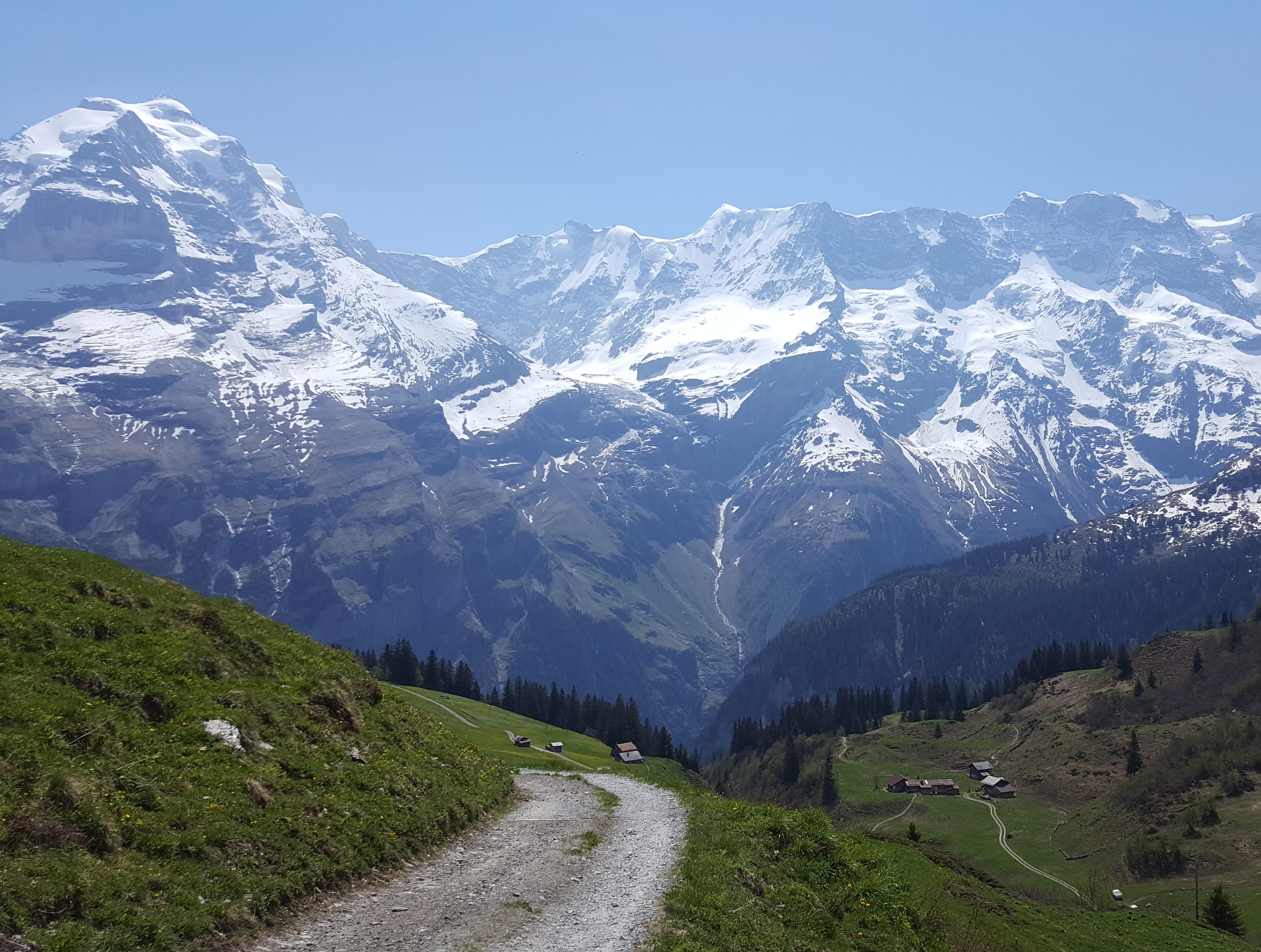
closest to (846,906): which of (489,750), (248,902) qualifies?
(248,902)

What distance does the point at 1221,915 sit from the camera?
54312 mm

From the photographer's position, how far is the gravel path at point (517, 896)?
63.0 feet

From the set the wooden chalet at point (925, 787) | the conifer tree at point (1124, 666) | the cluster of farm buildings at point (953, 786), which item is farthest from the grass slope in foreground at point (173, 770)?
the conifer tree at point (1124, 666)

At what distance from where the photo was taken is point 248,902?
18.8m

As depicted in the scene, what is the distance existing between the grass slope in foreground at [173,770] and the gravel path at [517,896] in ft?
3.80

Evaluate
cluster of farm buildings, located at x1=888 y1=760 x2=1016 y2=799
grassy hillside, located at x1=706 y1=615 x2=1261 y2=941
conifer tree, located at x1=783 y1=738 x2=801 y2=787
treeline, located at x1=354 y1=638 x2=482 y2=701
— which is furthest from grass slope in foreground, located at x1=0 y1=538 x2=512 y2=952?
conifer tree, located at x1=783 y1=738 x2=801 y2=787

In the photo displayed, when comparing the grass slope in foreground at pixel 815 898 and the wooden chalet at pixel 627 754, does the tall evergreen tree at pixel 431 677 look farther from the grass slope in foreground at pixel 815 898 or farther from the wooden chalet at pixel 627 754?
the grass slope in foreground at pixel 815 898

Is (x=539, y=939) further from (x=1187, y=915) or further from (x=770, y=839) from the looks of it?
(x=1187, y=915)

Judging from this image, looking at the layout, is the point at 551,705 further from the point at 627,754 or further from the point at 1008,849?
the point at 1008,849

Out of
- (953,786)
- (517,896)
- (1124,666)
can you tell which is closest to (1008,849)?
(953,786)

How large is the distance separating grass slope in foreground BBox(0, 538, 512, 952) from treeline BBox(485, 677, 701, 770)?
13088 cm

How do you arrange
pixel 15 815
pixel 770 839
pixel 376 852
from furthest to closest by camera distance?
pixel 770 839 → pixel 376 852 → pixel 15 815

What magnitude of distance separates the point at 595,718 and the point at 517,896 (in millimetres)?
160645

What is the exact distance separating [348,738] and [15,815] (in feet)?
42.9
